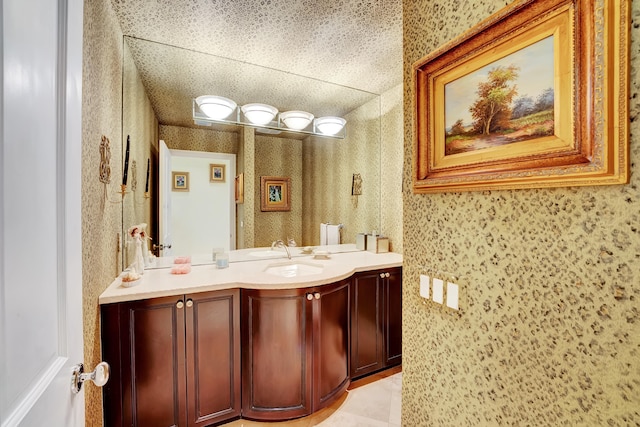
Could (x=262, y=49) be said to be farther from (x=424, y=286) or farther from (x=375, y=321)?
(x=375, y=321)

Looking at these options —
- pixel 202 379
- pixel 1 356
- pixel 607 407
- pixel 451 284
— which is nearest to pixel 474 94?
pixel 451 284

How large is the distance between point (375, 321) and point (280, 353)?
2.98 feet

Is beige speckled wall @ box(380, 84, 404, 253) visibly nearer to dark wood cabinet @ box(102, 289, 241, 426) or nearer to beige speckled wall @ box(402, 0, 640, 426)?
beige speckled wall @ box(402, 0, 640, 426)

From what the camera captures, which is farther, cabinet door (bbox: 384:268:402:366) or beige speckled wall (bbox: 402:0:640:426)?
cabinet door (bbox: 384:268:402:366)

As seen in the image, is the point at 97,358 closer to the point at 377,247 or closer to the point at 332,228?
the point at 332,228

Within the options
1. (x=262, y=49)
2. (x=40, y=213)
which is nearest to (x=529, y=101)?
(x=40, y=213)

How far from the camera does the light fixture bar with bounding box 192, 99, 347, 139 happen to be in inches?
91.0

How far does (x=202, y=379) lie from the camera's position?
5.54 ft

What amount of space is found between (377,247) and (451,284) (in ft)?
5.76

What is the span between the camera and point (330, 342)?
1960 mm

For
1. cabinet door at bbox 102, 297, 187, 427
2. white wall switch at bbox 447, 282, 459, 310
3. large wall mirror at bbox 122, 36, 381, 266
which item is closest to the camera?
white wall switch at bbox 447, 282, 459, 310

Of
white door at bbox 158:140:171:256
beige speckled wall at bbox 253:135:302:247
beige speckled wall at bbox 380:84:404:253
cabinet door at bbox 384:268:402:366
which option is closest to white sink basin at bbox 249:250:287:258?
beige speckled wall at bbox 253:135:302:247

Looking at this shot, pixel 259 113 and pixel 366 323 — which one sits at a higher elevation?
A: pixel 259 113

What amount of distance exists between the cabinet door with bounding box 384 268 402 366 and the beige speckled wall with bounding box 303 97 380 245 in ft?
2.43
